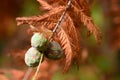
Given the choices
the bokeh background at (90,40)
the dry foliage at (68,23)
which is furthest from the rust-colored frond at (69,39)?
the bokeh background at (90,40)

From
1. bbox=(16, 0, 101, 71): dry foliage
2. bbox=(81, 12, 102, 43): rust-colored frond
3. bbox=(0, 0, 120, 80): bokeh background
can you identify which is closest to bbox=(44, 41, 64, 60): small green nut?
bbox=(16, 0, 101, 71): dry foliage

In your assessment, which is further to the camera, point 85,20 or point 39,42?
point 85,20

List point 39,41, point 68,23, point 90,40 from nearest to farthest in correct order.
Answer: point 39,41
point 68,23
point 90,40

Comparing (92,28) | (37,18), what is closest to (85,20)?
(92,28)

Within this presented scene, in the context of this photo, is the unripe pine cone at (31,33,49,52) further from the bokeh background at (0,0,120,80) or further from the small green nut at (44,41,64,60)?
the bokeh background at (0,0,120,80)

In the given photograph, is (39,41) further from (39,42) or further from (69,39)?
(69,39)

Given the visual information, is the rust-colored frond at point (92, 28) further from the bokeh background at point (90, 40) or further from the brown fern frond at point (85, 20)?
the bokeh background at point (90, 40)
